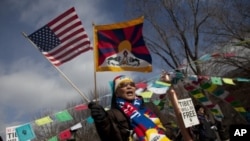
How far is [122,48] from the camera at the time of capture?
5777 mm

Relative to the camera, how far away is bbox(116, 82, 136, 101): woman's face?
3.78 m

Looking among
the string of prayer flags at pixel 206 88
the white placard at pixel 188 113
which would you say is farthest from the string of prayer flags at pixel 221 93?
the white placard at pixel 188 113

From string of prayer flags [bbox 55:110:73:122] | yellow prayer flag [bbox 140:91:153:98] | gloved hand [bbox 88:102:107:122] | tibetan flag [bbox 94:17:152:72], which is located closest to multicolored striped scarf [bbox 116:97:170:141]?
gloved hand [bbox 88:102:107:122]

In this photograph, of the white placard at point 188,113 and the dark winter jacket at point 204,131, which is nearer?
the white placard at point 188,113

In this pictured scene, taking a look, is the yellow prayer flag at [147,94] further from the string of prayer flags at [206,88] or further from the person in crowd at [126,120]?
the person in crowd at [126,120]

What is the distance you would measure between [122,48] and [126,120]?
2331 mm

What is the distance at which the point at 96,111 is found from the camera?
3404mm

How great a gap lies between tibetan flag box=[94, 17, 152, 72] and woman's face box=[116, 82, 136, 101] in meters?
1.68

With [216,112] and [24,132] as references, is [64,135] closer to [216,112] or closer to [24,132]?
[24,132]

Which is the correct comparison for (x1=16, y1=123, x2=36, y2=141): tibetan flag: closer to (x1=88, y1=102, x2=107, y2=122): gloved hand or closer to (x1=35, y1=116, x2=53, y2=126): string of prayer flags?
(x1=35, y1=116, x2=53, y2=126): string of prayer flags

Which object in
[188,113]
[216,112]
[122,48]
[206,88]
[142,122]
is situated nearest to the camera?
[142,122]

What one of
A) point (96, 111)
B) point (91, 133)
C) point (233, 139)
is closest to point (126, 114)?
point (96, 111)

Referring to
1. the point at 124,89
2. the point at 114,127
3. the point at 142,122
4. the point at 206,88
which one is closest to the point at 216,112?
the point at 206,88

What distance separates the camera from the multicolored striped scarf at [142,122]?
11.7 ft
